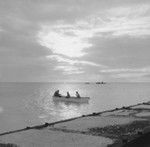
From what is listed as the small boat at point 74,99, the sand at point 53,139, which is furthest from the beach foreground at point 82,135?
the small boat at point 74,99

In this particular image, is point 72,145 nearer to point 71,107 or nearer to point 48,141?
point 48,141

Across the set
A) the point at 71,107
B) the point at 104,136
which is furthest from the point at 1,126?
the point at 104,136

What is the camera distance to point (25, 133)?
12.0 metres

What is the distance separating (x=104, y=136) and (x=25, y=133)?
330cm

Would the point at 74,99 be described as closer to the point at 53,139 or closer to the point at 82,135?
the point at 82,135

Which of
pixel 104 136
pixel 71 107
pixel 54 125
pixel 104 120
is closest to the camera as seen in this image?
pixel 104 136

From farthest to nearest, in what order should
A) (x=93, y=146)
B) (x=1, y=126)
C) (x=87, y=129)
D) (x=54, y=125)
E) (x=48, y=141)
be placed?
(x=1, y=126), (x=54, y=125), (x=87, y=129), (x=48, y=141), (x=93, y=146)

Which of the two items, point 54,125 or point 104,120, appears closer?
point 54,125

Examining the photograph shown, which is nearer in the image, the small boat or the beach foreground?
the beach foreground

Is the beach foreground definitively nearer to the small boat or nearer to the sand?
the sand

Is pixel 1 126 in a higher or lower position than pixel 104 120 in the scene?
lower

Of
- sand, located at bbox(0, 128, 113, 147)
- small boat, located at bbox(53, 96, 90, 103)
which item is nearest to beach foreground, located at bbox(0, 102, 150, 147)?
sand, located at bbox(0, 128, 113, 147)

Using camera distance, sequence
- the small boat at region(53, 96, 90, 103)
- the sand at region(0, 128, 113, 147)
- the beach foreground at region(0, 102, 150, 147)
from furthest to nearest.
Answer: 1. the small boat at region(53, 96, 90, 103)
2. the beach foreground at region(0, 102, 150, 147)
3. the sand at region(0, 128, 113, 147)

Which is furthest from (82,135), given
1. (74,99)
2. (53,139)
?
(74,99)
